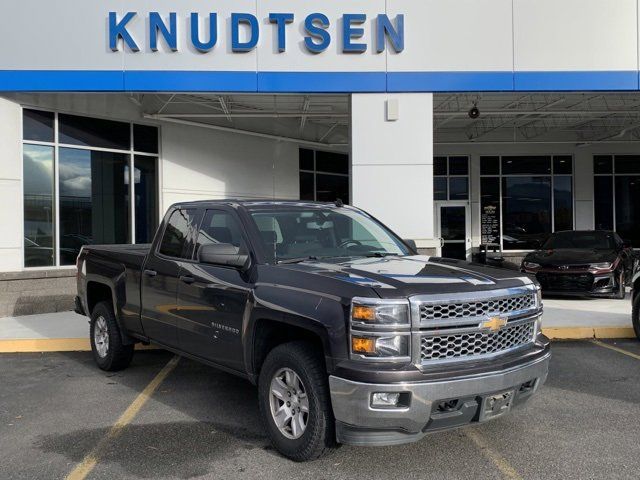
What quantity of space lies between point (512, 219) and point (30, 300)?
14578 mm

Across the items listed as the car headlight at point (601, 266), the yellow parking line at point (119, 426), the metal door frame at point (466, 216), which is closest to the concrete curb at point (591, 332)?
the car headlight at point (601, 266)

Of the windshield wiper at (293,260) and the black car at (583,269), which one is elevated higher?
Result: the windshield wiper at (293,260)

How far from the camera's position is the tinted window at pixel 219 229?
4.93 m

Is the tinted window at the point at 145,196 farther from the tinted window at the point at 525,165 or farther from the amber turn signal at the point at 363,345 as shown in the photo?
the tinted window at the point at 525,165

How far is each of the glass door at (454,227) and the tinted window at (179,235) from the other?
14358mm

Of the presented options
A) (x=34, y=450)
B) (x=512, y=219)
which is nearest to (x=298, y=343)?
(x=34, y=450)

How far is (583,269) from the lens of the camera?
11.5 meters

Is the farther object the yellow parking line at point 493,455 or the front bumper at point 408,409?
the yellow parking line at point 493,455

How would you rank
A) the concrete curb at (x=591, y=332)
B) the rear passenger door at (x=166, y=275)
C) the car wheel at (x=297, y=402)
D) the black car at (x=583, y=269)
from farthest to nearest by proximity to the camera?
the black car at (x=583, y=269)
the concrete curb at (x=591, y=332)
the rear passenger door at (x=166, y=275)
the car wheel at (x=297, y=402)

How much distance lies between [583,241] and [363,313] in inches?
443

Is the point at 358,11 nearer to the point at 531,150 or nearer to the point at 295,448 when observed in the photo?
the point at 295,448

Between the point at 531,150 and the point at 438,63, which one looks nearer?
the point at 438,63

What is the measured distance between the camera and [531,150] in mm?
19281

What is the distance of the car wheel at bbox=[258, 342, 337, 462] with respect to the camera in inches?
149
